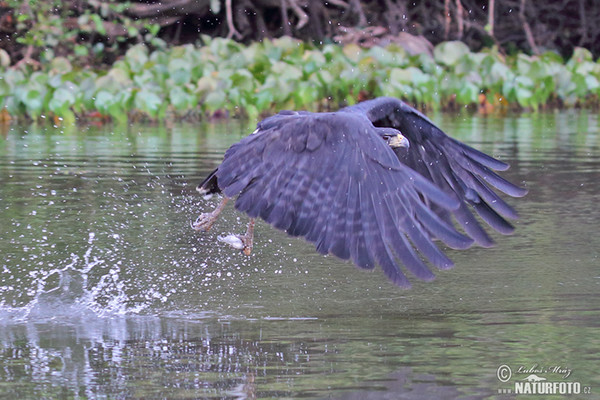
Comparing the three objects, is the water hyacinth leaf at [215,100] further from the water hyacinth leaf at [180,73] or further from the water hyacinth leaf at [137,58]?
the water hyacinth leaf at [137,58]

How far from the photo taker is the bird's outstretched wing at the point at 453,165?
5.24 meters

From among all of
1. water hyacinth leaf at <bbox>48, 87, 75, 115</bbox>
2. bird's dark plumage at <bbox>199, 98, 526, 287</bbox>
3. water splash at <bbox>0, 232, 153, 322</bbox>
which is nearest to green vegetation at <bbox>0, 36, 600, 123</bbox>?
water hyacinth leaf at <bbox>48, 87, 75, 115</bbox>

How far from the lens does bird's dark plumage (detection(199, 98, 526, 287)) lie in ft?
13.8

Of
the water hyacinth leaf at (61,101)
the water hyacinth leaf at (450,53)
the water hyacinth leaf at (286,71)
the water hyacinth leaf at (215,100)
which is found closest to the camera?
the water hyacinth leaf at (61,101)

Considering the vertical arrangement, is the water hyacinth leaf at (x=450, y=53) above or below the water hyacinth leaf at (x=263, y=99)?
above

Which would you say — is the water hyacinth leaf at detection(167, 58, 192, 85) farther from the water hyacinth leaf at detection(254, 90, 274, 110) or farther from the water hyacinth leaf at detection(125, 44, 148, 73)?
the water hyacinth leaf at detection(254, 90, 274, 110)

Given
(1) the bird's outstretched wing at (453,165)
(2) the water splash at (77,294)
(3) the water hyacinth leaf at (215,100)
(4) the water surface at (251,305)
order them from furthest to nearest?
1. (3) the water hyacinth leaf at (215,100)
2. (1) the bird's outstretched wing at (453,165)
3. (2) the water splash at (77,294)
4. (4) the water surface at (251,305)

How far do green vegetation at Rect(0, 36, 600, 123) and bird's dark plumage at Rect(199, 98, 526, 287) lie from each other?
7.98 metres

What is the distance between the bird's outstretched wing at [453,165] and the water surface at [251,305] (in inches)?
12.9

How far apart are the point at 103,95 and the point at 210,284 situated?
7702mm

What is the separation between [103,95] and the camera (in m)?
12.8

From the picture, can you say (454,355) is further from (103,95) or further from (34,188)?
(103,95)

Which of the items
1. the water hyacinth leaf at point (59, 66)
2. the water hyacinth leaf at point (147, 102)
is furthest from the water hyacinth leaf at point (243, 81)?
the water hyacinth leaf at point (59, 66)

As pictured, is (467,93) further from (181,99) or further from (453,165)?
(453,165)
